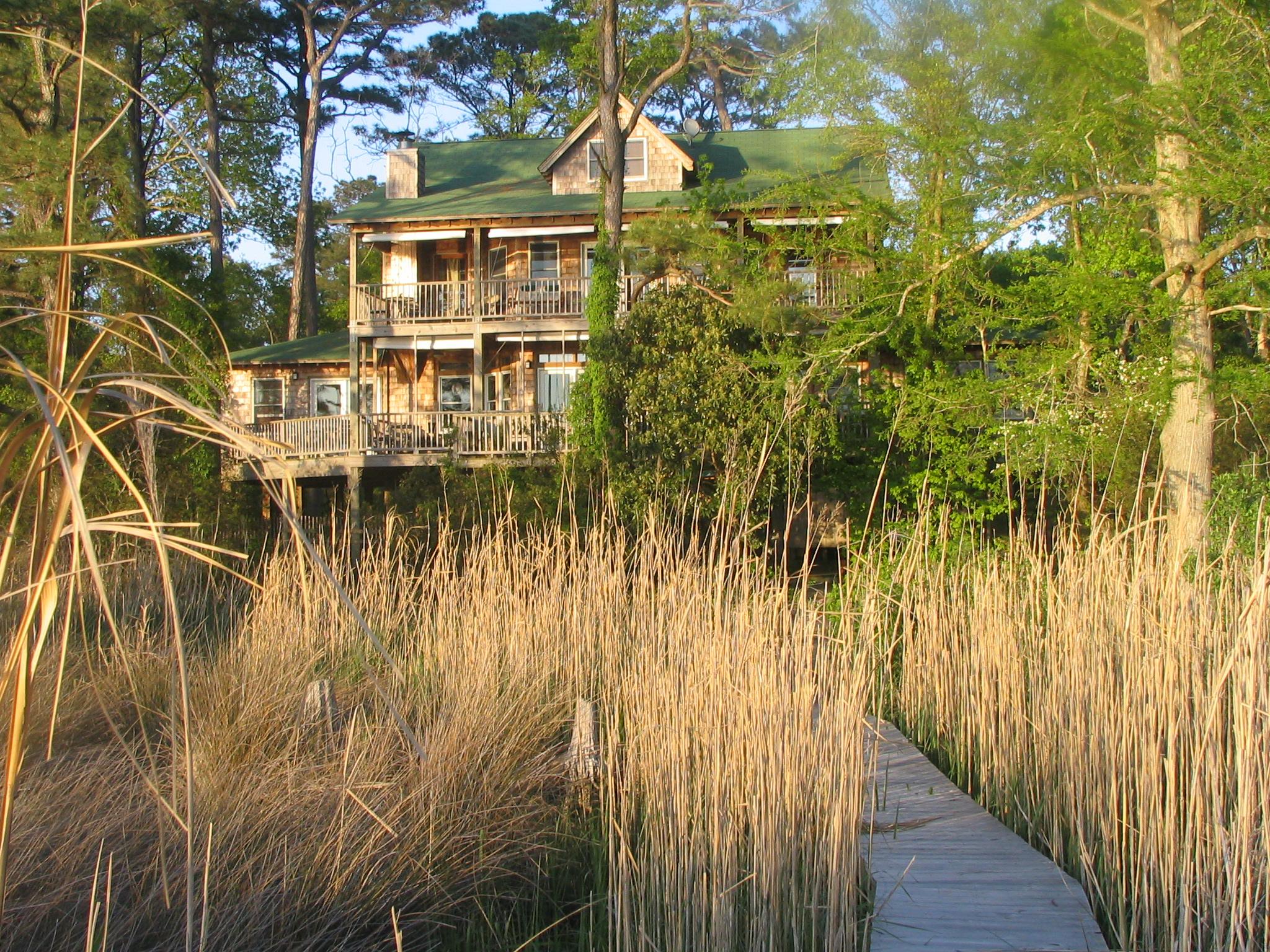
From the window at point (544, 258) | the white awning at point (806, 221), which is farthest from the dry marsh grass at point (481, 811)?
the window at point (544, 258)

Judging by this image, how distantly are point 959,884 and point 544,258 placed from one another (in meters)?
21.6

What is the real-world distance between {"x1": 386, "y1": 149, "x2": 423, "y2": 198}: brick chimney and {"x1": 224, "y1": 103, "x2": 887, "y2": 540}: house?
30mm

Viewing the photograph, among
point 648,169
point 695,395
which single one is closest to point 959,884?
point 695,395

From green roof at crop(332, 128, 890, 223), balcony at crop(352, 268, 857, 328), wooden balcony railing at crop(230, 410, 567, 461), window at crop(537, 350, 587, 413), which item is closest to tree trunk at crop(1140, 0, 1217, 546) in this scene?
green roof at crop(332, 128, 890, 223)

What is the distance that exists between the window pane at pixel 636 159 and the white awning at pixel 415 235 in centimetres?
368

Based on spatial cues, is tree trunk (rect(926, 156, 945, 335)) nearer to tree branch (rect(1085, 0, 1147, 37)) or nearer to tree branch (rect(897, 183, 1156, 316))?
tree branch (rect(897, 183, 1156, 316))

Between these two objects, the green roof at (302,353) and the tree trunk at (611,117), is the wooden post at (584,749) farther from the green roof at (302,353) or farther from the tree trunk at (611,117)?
the green roof at (302,353)

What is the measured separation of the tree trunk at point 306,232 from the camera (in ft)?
91.6

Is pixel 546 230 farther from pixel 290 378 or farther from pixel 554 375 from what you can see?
pixel 290 378

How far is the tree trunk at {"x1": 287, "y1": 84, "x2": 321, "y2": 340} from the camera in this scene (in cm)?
2791

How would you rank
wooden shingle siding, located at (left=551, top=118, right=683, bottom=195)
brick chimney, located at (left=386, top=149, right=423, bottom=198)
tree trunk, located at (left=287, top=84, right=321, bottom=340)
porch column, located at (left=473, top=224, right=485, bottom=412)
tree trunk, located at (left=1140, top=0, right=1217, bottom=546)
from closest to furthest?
tree trunk, located at (left=1140, top=0, right=1217, bottom=546) → porch column, located at (left=473, top=224, right=485, bottom=412) → wooden shingle siding, located at (left=551, top=118, right=683, bottom=195) → brick chimney, located at (left=386, top=149, right=423, bottom=198) → tree trunk, located at (left=287, top=84, right=321, bottom=340)

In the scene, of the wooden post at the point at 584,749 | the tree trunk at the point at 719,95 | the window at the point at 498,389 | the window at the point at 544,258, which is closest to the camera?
the wooden post at the point at 584,749

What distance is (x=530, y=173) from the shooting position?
2534 cm

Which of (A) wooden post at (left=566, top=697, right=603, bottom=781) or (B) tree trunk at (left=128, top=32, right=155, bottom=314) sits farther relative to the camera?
(B) tree trunk at (left=128, top=32, right=155, bottom=314)
